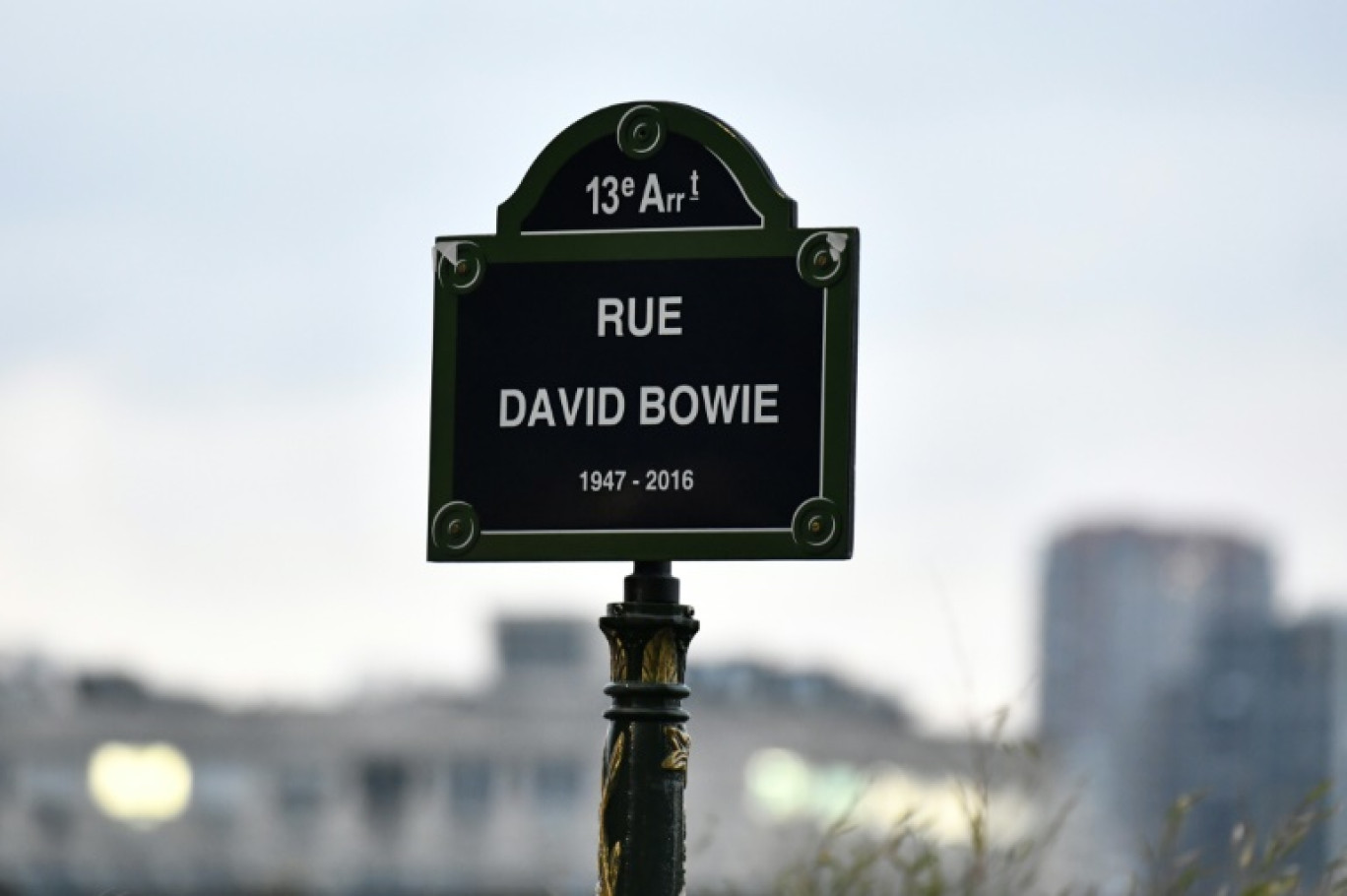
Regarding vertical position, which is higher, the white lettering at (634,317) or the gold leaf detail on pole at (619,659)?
the white lettering at (634,317)

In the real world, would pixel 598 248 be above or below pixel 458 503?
above

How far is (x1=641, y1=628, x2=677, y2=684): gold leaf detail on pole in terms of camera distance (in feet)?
19.8

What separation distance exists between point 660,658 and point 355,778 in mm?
138393

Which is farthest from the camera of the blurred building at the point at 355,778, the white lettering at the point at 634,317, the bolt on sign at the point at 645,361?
the blurred building at the point at 355,778

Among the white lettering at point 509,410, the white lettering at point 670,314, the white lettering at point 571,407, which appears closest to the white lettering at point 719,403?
the white lettering at point 670,314

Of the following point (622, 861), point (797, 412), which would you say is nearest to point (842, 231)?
point (797, 412)

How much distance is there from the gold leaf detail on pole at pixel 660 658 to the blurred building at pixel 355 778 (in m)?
121

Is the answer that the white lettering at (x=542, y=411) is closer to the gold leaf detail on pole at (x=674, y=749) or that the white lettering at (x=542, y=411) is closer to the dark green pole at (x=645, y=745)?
the dark green pole at (x=645, y=745)

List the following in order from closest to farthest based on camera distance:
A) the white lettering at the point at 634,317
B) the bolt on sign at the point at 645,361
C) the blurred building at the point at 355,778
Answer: the bolt on sign at the point at 645,361 < the white lettering at the point at 634,317 < the blurred building at the point at 355,778

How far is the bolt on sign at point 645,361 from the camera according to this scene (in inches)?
236

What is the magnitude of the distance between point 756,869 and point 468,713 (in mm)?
135876

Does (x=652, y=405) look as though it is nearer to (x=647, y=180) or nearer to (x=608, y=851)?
(x=647, y=180)

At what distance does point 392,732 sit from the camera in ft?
474

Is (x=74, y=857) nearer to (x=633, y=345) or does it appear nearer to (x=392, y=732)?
(x=392, y=732)
